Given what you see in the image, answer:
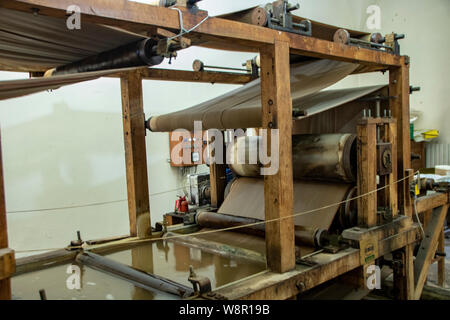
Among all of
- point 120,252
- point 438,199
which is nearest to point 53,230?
point 120,252

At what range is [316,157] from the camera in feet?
11.4

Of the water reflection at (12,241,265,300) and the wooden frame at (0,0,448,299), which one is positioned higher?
the wooden frame at (0,0,448,299)

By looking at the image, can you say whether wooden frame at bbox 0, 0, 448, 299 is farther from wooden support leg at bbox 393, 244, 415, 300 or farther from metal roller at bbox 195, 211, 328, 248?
metal roller at bbox 195, 211, 328, 248

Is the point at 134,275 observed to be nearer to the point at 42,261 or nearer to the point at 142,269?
the point at 142,269

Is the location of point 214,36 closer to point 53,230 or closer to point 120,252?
point 120,252

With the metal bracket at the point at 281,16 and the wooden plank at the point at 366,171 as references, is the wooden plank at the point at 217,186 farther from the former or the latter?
the metal bracket at the point at 281,16

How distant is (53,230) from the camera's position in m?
5.13

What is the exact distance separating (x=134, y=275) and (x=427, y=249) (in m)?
2.84

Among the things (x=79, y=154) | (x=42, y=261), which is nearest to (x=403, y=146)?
(x=42, y=261)

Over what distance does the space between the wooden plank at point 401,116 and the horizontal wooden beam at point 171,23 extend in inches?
34.0

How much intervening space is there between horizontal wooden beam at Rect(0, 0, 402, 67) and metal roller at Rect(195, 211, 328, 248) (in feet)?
4.15

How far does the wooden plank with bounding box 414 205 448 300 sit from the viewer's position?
376cm

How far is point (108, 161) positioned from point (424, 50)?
6356mm

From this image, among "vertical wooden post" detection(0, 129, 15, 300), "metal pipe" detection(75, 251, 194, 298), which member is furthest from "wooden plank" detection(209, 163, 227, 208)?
"vertical wooden post" detection(0, 129, 15, 300)
